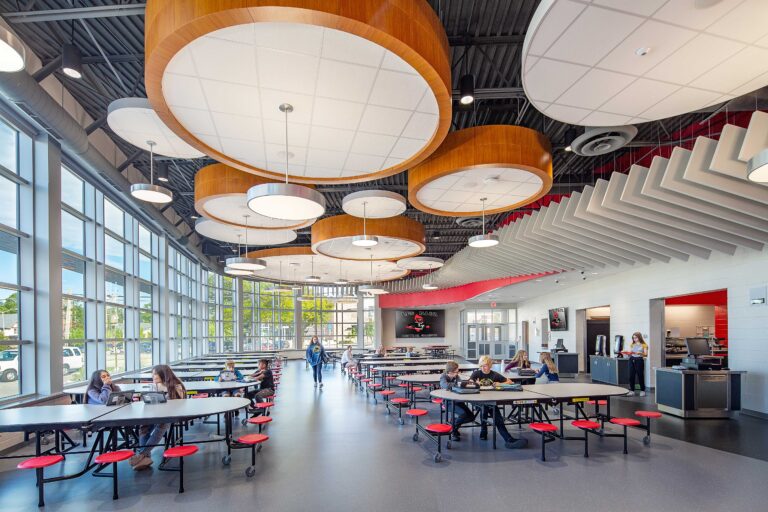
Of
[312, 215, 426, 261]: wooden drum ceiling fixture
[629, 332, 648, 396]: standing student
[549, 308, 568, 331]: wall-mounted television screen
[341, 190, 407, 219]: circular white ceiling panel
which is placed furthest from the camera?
[549, 308, 568, 331]: wall-mounted television screen

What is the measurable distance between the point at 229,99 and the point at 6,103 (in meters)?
4.32

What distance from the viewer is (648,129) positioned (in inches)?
318

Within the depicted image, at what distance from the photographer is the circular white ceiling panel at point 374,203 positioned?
331 inches

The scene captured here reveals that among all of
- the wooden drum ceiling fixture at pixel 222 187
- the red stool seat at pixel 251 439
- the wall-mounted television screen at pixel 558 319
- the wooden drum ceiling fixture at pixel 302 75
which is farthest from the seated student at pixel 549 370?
the wall-mounted television screen at pixel 558 319

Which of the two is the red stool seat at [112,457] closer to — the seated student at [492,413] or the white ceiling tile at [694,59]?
the seated student at [492,413]

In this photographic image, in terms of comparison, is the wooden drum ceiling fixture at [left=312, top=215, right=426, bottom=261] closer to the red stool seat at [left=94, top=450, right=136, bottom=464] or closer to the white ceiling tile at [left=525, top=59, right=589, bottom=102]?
the white ceiling tile at [left=525, top=59, right=589, bottom=102]

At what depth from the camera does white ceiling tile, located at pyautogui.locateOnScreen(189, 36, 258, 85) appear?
3.77 m

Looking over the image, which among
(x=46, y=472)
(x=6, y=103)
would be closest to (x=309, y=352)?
(x=46, y=472)

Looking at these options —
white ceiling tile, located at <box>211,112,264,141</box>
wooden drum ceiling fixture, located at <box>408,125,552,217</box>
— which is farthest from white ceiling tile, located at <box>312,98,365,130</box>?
wooden drum ceiling fixture, located at <box>408,125,552,217</box>

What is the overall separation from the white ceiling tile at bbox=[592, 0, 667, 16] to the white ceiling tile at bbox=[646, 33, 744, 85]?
639 millimetres

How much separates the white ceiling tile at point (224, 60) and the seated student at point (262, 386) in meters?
5.86

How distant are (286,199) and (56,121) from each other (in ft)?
13.1

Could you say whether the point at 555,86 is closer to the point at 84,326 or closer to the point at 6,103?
the point at 6,103

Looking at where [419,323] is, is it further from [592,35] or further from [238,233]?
[592,35]
